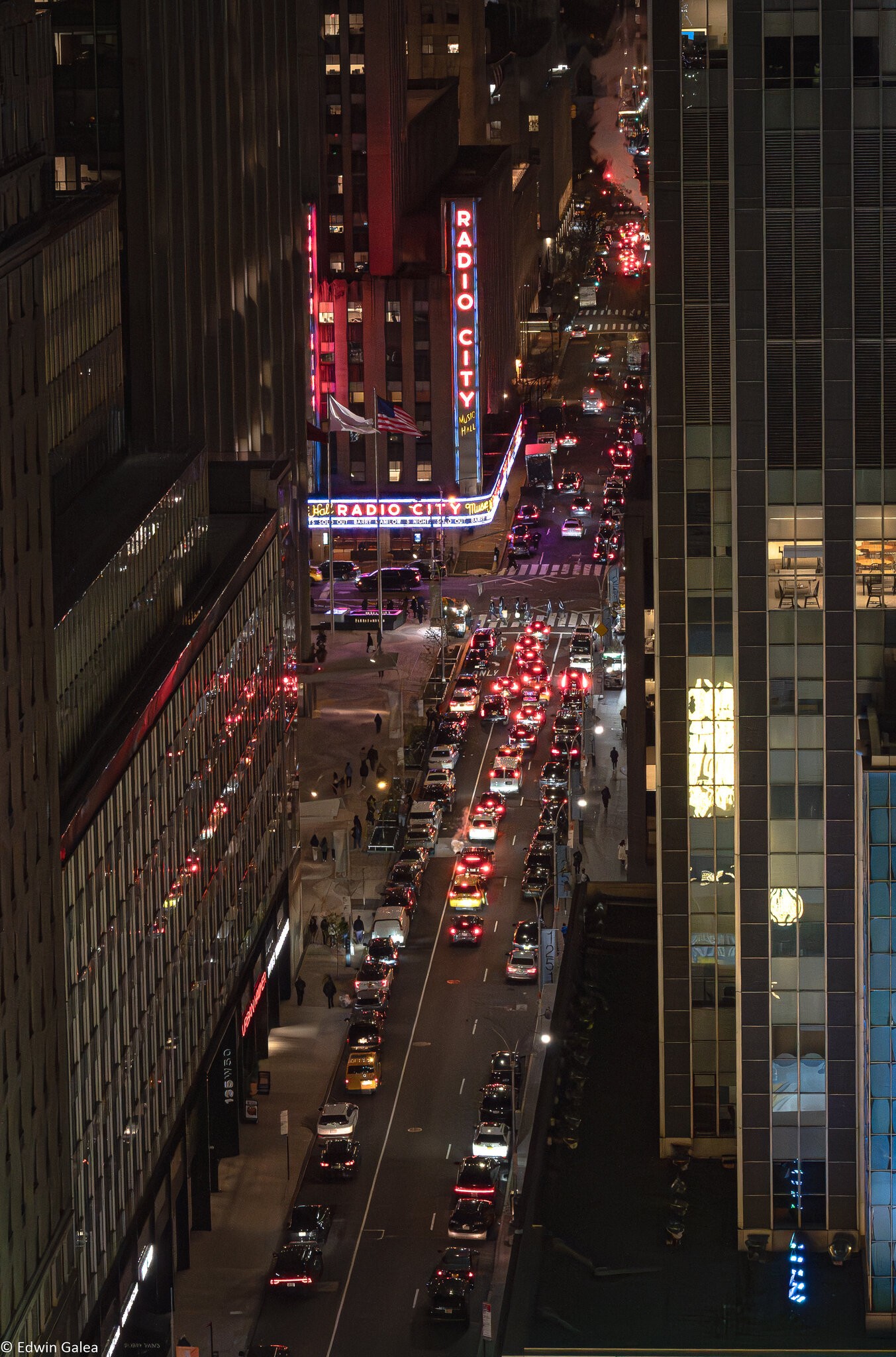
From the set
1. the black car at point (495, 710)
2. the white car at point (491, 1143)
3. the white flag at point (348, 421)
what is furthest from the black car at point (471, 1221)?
the white flag at point (348, 421)

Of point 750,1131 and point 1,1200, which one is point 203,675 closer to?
point 750,1131

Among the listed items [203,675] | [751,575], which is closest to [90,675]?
[203,675]

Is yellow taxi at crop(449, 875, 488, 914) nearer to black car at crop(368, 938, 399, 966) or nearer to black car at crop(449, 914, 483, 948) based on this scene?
black car at crop(449, 914, 483, 948)

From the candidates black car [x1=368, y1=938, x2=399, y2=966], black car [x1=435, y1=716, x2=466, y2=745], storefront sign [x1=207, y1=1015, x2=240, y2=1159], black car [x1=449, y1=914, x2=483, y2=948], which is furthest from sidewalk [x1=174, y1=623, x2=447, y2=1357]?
black car [x1=449, y1=914, x2=483, y2=948]

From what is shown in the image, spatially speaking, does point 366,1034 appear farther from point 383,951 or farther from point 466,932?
point 466,932

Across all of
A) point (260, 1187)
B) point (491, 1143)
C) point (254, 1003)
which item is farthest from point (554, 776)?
point (260, 1187)

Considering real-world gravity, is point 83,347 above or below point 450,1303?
above
